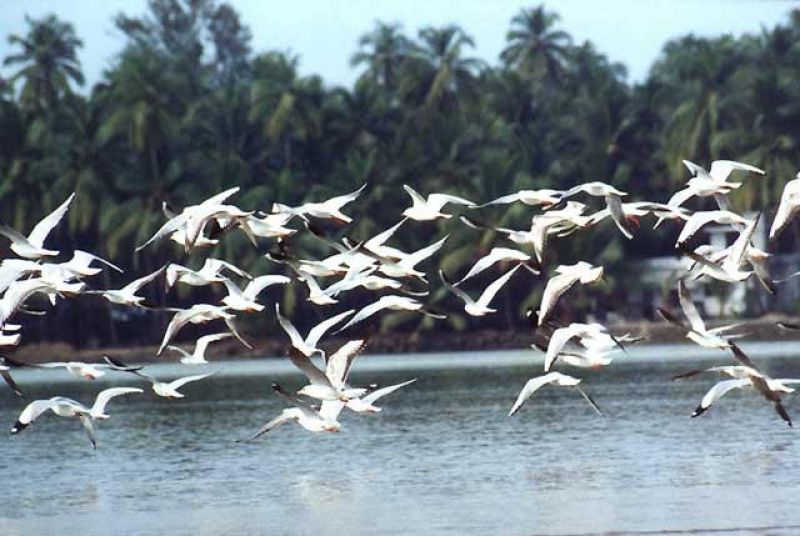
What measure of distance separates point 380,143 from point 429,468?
1622 inches

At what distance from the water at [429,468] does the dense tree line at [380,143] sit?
19.0 meters

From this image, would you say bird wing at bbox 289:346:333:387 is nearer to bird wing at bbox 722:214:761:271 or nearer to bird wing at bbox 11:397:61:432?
bird wing at bbox 11:397:61:432

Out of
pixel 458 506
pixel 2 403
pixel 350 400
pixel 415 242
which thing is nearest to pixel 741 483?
pixel 458 506

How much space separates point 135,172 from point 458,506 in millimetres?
45659

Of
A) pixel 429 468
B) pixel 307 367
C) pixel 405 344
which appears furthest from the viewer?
pixel 405 344

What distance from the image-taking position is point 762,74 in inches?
2687

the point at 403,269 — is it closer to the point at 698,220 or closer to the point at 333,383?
the point at 333,383

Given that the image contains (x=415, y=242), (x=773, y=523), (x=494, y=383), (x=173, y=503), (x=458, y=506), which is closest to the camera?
(x=773, y=523)

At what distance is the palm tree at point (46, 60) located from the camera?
75250 millimetres

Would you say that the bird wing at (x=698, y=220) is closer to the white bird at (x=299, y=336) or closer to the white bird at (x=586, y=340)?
the white bird at (x=586, y=340)

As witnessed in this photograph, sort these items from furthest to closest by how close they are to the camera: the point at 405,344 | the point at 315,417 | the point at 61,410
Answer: the point at 405,344
the point at 61,410
the point at 315,417

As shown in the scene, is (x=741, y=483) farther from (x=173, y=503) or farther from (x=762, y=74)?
(x=762, y=74)

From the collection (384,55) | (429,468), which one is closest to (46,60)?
(384,55)

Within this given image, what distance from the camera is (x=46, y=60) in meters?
76.9
